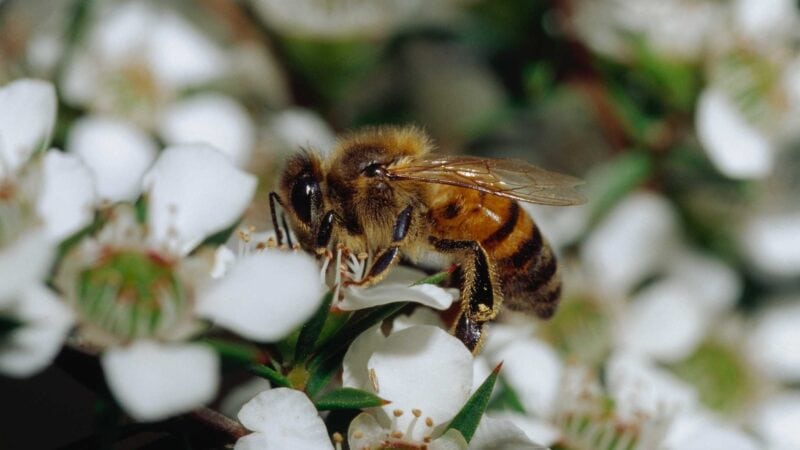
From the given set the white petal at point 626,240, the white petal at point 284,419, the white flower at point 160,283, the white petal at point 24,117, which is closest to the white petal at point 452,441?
the white petal at point 284,419

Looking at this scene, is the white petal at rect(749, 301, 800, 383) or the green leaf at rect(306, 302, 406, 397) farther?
the white petal at rect(749, 301, 800, 383)

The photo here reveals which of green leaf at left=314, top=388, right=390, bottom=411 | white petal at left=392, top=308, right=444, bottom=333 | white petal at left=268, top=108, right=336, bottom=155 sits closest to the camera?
green leaf at left=314, top=388, right=390, bottom=411

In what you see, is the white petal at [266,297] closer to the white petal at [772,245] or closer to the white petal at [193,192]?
the white petal at [193,192]

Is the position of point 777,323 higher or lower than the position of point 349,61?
lower

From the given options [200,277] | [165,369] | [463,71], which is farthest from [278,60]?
[165,369]

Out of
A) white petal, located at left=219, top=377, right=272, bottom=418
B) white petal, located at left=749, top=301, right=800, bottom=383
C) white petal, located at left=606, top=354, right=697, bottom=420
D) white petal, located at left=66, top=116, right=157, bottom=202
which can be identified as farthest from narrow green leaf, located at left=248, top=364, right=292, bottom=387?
white petal, located at left=749, top=301, right=800, bottom=383

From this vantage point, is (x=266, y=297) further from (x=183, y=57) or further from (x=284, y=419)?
(x=183, y=57)

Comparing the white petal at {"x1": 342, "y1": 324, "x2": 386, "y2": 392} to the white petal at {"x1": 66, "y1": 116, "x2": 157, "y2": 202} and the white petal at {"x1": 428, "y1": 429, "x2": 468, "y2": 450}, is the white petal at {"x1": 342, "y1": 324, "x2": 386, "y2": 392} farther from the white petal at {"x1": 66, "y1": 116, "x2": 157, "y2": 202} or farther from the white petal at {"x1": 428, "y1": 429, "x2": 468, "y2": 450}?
the white petal at {"x1": 66, "y1": 116, "x2": 157, "y2": 202}

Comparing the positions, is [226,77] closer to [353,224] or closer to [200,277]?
[353,224]
